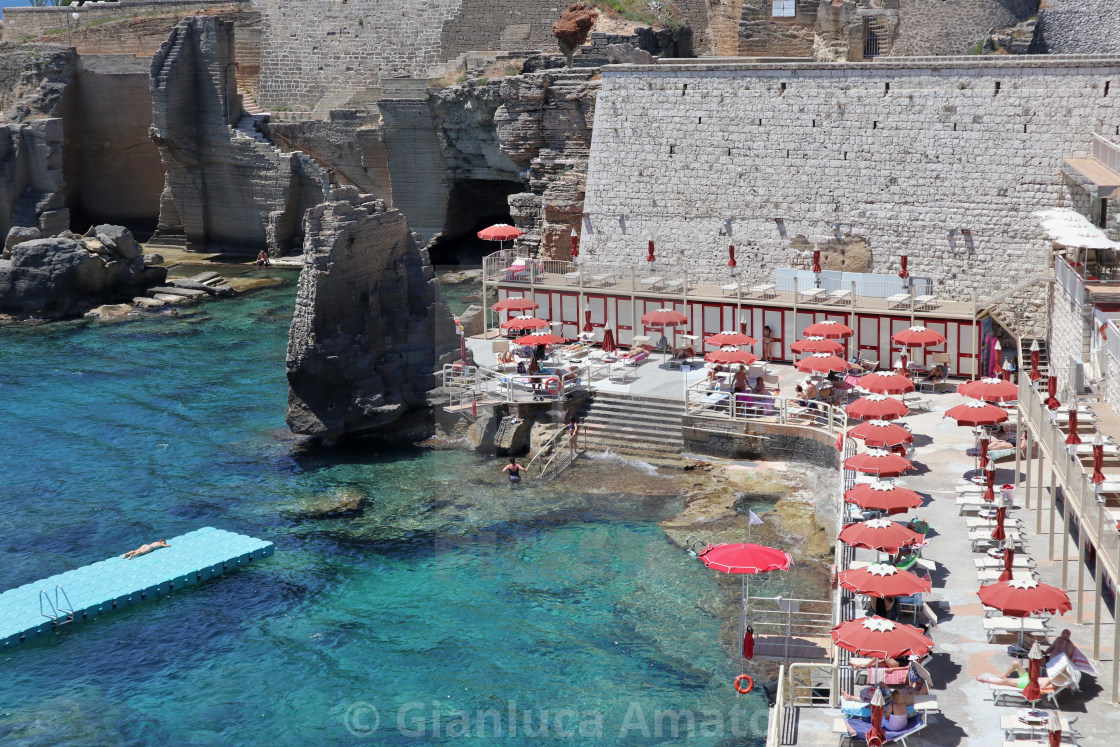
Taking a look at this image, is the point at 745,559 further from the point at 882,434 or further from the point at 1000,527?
the point at 882,434

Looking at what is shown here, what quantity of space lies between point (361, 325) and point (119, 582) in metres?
9.90

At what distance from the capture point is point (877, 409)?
1078 inches

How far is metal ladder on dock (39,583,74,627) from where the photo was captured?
24.3 meters

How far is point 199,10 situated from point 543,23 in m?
20.7

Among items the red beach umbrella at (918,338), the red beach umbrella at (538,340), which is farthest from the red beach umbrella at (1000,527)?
the red beach umbrella at (538,340)

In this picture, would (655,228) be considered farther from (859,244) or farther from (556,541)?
(556,541)

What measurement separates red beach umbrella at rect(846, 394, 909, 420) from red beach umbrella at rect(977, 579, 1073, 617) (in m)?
9.05

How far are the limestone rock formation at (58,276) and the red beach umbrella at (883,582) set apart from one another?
37.2 meters

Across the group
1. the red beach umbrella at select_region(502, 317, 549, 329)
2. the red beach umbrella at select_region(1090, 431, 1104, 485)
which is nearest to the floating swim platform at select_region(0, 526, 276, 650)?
the red beach umbrella at select_region(502, 317, 549, 329)

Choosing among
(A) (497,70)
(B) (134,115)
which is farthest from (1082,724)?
(B) (134,115)

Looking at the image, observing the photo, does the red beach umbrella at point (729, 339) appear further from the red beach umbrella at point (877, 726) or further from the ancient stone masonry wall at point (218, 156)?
the ancient stone masonry wall at point (218, 156)

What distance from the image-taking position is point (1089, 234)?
27.6 meters

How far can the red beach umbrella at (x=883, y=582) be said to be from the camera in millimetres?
19078

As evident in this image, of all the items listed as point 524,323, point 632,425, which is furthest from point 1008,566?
point 524,323
